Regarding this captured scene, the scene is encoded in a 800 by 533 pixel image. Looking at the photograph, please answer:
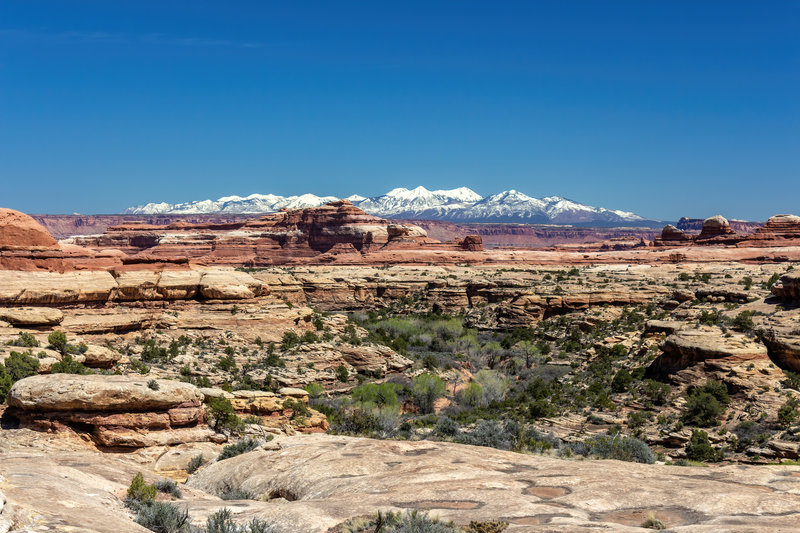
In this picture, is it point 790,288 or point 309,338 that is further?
point 309,338

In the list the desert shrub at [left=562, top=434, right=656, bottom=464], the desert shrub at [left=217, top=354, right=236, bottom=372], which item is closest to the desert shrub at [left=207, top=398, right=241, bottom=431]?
the desert shrub at [left=217, top=354, right=236, bottom=372]

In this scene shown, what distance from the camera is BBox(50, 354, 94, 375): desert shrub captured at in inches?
770

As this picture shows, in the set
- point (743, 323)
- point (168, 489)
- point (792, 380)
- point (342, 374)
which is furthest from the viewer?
point (342, 374)

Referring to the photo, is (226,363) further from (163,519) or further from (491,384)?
(163,519)

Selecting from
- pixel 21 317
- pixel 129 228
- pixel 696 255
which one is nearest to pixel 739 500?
pixel 21 317

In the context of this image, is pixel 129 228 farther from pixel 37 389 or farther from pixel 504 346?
pixel 37 389

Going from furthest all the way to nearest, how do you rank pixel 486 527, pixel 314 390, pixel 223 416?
1. pixel 314 390
2. pixel 223 416
3. pixel 486 527

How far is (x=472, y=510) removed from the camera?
9773 millimetres

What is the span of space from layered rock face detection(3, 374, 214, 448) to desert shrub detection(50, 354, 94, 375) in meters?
3.67

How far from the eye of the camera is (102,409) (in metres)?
15.8

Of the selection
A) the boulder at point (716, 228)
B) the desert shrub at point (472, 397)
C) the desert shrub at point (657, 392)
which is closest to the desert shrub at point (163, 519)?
the desert shrub at point (657, 392)

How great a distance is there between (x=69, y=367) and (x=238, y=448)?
7765 mm

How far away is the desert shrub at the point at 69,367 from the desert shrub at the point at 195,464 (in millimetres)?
6572

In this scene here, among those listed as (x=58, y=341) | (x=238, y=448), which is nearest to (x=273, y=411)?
(x=238, y=448)
